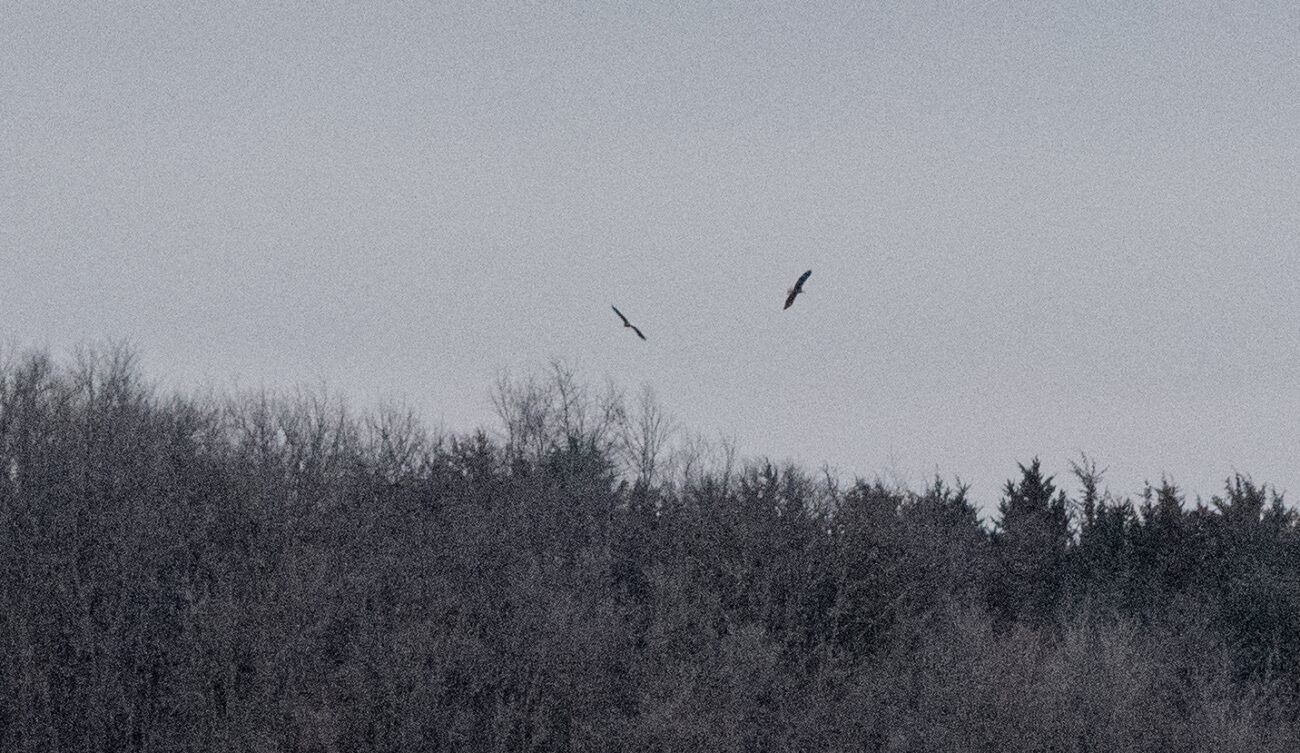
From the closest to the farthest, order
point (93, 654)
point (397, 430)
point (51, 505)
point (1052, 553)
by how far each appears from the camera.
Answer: point (93, 654), point (51, 505), point (1052, 553), point (397, 430)

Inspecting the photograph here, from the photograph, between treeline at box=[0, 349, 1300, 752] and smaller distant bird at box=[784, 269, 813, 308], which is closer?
smaller distant bird at box=[784, 269, 813, 308]

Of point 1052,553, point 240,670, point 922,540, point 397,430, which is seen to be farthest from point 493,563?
point 397,430

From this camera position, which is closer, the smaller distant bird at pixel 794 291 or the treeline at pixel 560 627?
the smaller distant bird at pixel 794 291

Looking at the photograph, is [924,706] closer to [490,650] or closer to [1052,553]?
[490,650]

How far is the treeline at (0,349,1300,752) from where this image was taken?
894 inches

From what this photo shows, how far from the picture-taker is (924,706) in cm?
2362

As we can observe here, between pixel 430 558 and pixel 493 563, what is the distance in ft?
5.58

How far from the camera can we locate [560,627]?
2573 centimetres

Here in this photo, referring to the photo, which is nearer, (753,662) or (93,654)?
(93,654)

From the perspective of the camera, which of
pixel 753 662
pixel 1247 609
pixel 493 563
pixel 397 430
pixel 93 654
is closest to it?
pixel 93 654

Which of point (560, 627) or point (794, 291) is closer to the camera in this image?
point (794, 291)

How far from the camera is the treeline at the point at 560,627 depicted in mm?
22703

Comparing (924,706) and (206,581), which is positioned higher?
(206,581)

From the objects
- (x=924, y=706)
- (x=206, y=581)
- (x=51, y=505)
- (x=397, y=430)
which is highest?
(x=397, y=430)
